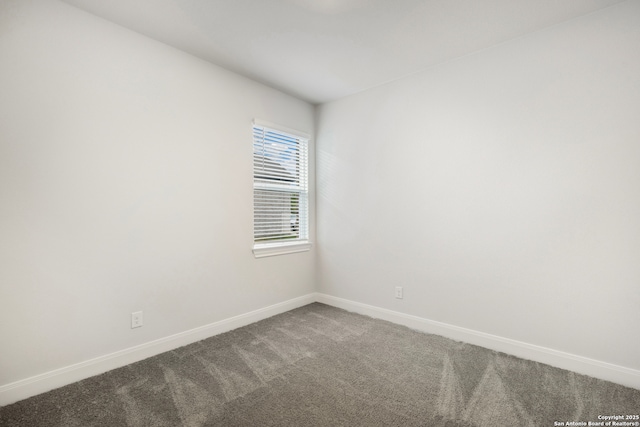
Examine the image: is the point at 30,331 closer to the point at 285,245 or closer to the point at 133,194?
the point at 133,194

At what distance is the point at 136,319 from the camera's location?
94.7 inches

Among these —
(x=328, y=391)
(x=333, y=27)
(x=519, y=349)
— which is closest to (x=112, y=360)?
(x=328, y=391)

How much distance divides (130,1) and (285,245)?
101 inches

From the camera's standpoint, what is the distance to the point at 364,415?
5.75ft

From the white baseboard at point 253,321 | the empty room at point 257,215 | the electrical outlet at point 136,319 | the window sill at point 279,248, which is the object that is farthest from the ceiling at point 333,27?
the white baseboard at point 253,321

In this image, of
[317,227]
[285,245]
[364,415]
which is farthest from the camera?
[317,227]

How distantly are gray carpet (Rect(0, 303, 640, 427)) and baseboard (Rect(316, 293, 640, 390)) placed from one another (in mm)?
83

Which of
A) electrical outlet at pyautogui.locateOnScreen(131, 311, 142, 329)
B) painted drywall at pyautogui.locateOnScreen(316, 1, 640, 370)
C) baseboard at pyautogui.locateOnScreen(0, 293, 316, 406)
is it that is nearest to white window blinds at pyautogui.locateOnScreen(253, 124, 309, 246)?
painted drywall at pyautogui.locateOnScreen(316, 1, 640, 370)

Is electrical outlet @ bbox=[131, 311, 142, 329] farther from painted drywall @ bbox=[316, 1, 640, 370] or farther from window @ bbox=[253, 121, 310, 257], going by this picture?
painted drywall @ bbox=[316, 1, 640, 370]

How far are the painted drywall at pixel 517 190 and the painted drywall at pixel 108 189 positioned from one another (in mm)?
1594

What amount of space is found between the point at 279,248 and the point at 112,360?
1.81m

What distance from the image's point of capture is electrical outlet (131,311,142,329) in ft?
7.82

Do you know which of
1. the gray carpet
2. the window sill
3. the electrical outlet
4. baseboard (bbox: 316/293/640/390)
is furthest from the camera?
the window sill

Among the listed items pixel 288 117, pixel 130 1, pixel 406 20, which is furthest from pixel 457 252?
pixel 130 1
